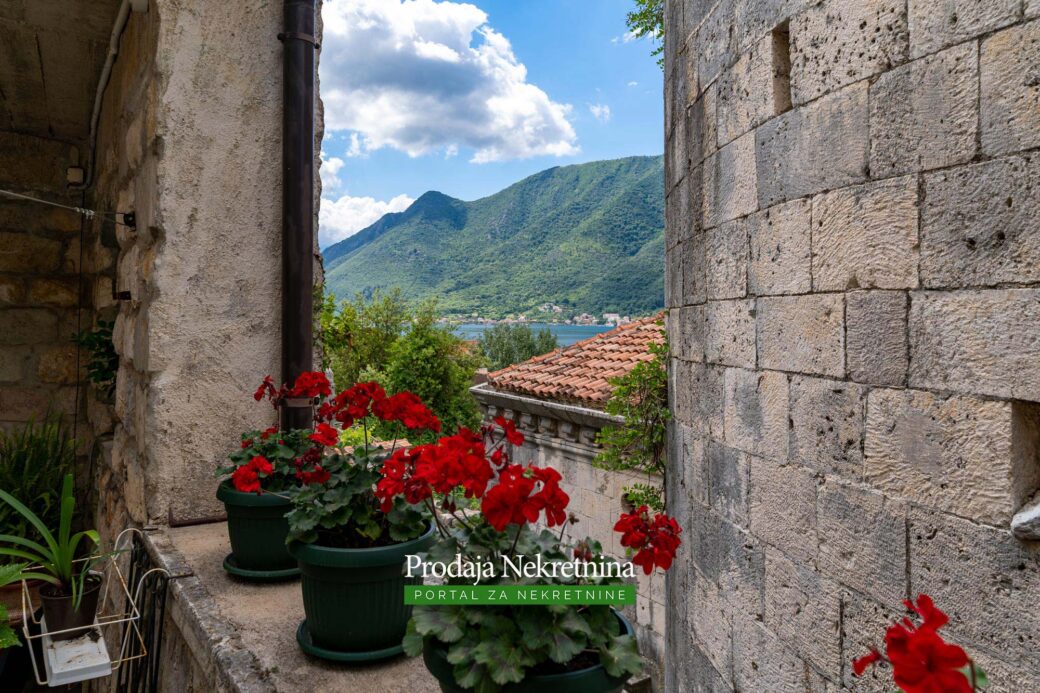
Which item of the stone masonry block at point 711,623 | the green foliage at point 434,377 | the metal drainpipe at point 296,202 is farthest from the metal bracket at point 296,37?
the green foliage at point 434,377

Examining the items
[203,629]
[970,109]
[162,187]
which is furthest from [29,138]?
[970,109]

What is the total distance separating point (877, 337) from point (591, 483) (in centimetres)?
653

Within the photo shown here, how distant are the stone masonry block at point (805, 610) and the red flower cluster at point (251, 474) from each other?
5.73 feet

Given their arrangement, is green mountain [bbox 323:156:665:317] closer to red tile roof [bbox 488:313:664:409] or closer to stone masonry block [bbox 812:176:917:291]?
red tile roof [bbox 488:313:664:409]

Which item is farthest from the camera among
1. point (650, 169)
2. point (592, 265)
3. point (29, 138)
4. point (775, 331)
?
point (650, 169)

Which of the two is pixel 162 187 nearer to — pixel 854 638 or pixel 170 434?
pixel 170 434

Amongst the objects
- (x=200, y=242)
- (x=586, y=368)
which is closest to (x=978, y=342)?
(x=200, y=242)

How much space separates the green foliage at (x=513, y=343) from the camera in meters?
28.8

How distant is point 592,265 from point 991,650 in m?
63.7

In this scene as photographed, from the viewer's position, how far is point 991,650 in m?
1.45

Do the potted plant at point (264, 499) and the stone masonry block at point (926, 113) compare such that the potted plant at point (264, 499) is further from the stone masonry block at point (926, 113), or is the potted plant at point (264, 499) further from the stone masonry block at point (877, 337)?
the stone masonry block at point (926, 113)

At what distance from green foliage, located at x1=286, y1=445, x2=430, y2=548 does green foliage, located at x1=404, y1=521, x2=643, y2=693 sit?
61 centimetres

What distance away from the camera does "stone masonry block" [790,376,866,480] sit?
1825 millimetres

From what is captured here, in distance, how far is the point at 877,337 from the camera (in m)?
1.75
